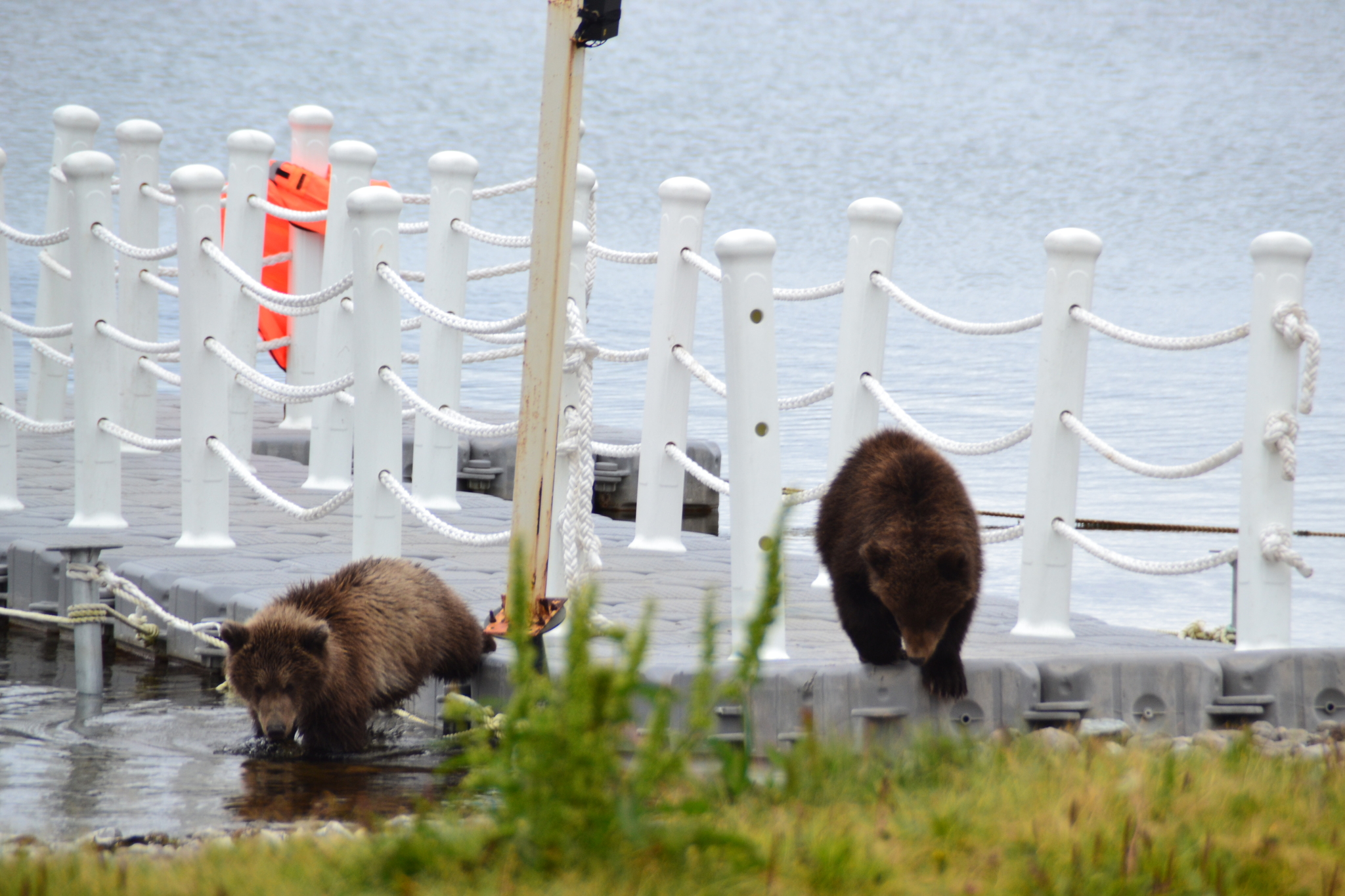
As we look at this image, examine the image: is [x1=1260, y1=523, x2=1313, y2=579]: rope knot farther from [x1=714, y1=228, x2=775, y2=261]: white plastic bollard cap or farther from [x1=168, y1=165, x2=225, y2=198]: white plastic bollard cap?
[x1=168, y1=165, x2=225, y2=198]: white plastic bollard cap

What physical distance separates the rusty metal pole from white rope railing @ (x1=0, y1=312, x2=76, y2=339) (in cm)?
319

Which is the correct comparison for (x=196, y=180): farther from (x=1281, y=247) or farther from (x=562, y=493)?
(x=1281, y=247)

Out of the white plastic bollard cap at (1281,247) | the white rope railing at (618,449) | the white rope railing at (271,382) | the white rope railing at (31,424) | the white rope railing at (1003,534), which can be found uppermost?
the white plastic bollard cap at (1281,247)

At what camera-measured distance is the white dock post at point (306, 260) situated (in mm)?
8172

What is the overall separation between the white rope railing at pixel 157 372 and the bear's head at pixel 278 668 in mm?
2604

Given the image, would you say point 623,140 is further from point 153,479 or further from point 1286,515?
point 1286,515

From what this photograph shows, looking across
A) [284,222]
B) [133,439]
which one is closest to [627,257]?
[133,439]

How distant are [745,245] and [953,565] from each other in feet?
4.02

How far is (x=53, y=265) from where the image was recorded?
26.5 ft

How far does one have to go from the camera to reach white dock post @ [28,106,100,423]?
27.4 ft

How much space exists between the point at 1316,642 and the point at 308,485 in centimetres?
465

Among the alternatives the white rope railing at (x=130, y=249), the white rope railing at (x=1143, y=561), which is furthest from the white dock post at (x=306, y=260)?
the white rope railing at (x=1143, y=561)

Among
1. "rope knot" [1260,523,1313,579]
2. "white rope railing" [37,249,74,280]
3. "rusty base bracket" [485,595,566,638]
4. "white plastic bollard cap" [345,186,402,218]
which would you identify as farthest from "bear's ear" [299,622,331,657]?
"white rope railing" [37,249,74,280]

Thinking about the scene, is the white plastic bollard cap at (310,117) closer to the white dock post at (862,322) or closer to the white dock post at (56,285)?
the white dock post at (56,285)
